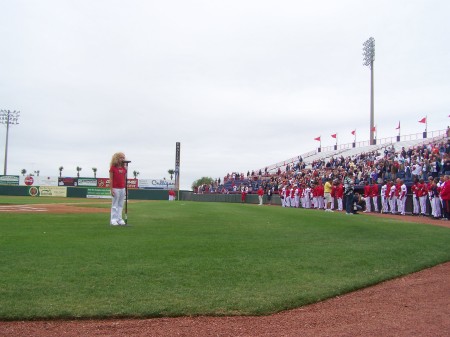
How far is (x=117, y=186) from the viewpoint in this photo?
12078 millimetres

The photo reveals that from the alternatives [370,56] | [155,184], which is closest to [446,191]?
[370,56]

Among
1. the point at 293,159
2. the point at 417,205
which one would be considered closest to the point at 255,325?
the point at 417,205

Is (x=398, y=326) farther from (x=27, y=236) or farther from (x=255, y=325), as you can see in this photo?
(x=27, y=236)

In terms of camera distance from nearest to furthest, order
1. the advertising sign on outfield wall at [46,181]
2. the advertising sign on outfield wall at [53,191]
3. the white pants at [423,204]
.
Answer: the white pants at [423,204], the advertising sign on outfield wall at [53,191], the advertising sign on outfield wall at [46,181]

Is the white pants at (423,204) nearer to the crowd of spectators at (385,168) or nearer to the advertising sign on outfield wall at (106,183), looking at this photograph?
the crowd of spectators at (385,168)

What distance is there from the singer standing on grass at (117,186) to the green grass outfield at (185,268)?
3.43 feet

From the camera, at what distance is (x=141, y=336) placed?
13.6 ft

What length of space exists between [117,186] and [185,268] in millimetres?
6126

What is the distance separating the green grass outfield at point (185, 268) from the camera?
193 inches

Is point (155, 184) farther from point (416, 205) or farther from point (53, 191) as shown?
point (416, 205)

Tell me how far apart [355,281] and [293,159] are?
51.9 m

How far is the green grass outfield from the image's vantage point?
490 cm

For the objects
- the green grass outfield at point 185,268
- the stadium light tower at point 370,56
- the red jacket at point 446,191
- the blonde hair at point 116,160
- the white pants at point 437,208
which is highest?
the stadium light tower at point 370,56

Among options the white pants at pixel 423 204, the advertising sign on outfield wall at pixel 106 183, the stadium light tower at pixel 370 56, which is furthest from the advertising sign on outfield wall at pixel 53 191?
the white pants at pixel 423 204
